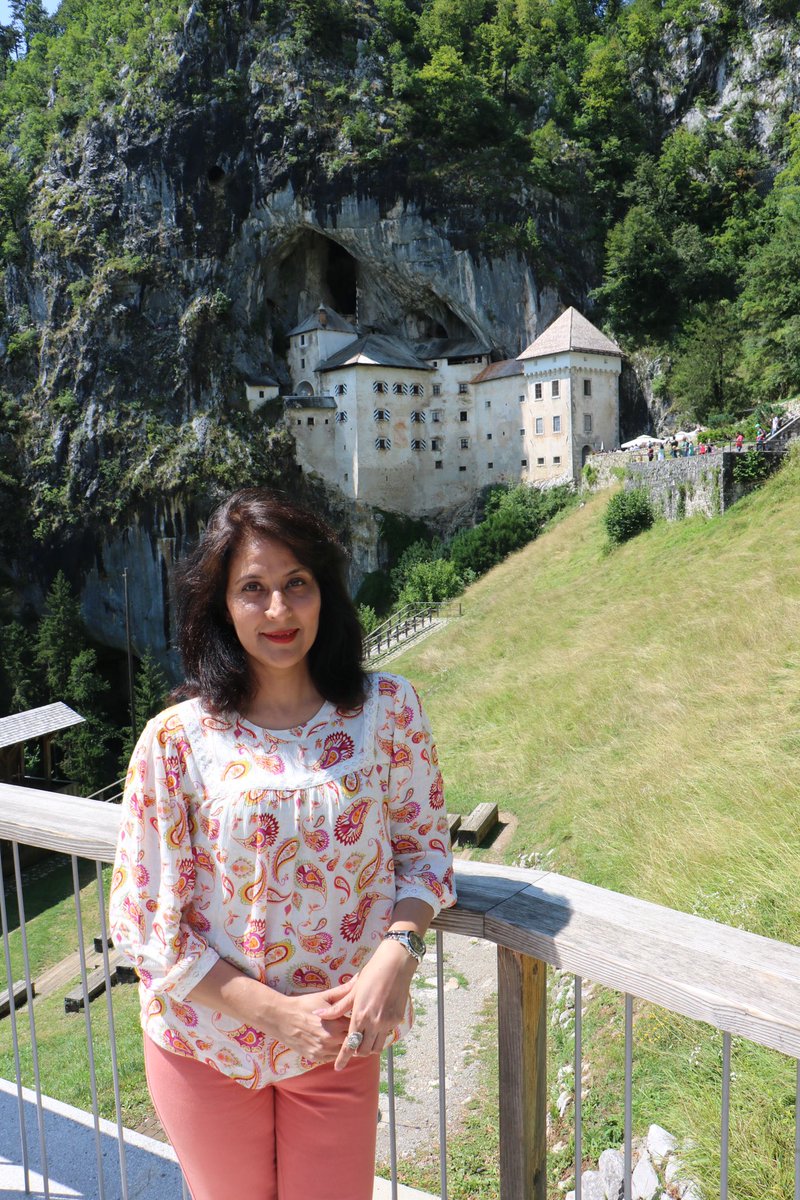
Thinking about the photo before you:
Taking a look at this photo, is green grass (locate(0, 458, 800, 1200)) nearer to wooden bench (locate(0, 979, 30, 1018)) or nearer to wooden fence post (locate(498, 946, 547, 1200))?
wooden bench (locate(0, 979, 30, 1018))

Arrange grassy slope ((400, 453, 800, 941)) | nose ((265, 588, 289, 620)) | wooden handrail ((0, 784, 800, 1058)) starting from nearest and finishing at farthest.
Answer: wooden handrail ((0, 784, 800, 1058))
nose ((265, 588, 289, 620))
grassy slope ((400, 453, 800, 941))

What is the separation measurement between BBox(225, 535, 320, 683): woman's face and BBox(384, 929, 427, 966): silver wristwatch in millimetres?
669

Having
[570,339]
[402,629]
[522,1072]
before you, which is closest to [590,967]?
[522,1072]

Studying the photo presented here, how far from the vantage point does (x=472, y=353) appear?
4344cm

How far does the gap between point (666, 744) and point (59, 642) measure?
116ft

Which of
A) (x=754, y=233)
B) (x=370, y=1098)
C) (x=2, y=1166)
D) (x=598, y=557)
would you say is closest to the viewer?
(x=370, y=1098)

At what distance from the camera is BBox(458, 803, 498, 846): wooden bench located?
911cm

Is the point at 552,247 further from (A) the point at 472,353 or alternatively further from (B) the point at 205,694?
(B) the point at 205,694

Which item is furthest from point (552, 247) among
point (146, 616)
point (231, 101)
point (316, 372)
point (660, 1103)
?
point (660, 1103)

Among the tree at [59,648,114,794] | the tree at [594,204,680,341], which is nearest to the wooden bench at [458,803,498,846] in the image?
the tree at [59,648,114,794]

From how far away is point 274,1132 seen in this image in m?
1.94

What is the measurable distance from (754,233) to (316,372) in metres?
22.9

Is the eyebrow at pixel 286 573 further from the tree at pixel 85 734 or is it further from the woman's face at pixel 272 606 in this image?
the tree at pixel 85 734

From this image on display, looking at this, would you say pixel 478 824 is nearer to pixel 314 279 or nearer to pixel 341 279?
pixel 314 279
